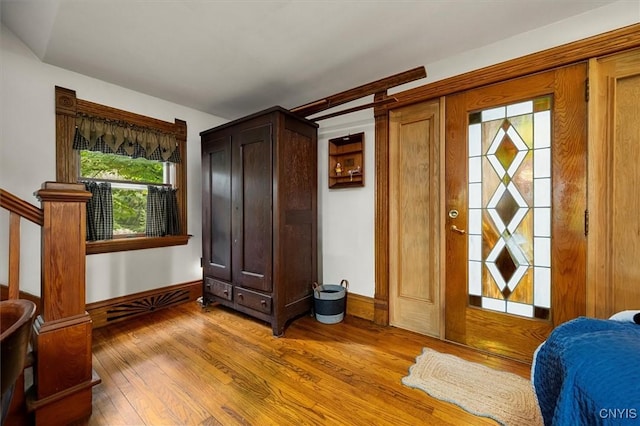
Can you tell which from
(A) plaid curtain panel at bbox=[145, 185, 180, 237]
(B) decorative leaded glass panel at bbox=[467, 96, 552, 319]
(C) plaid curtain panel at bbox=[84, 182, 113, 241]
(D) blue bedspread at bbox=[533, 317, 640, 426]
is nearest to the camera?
(D) blue bedspread at bbox=[533, 317, 640, 426]

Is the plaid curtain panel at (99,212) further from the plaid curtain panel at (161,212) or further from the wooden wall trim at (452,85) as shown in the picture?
the wooden wall trim at (452,85)

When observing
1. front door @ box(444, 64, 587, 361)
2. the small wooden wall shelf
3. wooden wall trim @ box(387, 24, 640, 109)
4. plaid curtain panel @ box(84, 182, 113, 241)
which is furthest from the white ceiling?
plaid curtain panel @ box(84, 182, 113, 241)

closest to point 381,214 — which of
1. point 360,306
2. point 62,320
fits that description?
point 360,306

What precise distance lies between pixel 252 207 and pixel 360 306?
147cm

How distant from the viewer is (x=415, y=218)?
239 cm

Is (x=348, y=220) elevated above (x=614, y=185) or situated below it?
below

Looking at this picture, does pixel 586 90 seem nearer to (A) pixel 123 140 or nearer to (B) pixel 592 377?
(B) pixel 592 377

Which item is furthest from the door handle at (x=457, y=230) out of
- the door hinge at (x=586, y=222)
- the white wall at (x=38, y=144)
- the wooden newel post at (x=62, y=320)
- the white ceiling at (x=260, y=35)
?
the white wall at (x=38, y=144)

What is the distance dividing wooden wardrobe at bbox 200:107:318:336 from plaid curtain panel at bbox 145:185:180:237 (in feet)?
1.41

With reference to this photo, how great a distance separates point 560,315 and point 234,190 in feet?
9.04

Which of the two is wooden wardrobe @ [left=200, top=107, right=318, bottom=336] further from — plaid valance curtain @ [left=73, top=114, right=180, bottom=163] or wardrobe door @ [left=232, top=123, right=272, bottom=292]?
plaid valance curtain @ [left=73, top=114, right=180, bottom=163]

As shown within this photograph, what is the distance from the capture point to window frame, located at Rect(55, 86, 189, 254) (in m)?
2.32

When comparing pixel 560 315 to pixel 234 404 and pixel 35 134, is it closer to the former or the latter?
pixel 234 404

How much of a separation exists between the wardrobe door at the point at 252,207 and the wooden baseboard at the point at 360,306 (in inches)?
36.0
